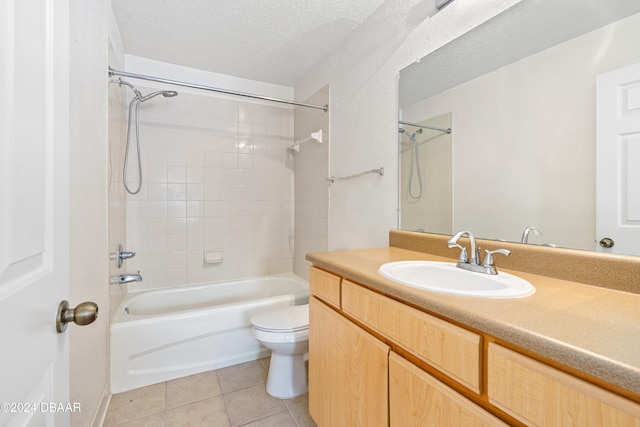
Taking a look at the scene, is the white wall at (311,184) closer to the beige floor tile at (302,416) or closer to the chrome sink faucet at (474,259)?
the beige floor tile at (302,416)

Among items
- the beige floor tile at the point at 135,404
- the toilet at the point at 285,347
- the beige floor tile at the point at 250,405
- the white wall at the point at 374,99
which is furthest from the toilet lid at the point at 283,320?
the beige floor tile at the point at 135,404

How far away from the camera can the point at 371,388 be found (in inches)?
35.9

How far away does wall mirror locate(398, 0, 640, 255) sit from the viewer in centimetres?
87

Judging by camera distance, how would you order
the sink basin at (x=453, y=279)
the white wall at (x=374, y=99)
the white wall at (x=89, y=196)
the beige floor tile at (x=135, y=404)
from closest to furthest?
the sink basin at (x=453, y=279), the white wall at (x=89, y=196), the white wall at (x=374, y=99), the beige floor tile at (x=135, y=404)

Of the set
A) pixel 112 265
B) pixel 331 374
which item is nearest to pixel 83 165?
pixel 112 265

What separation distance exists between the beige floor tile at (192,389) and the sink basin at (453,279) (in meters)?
→ 1.40

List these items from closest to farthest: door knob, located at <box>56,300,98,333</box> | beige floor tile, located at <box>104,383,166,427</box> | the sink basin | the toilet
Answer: door knob, located at <box>56,300,98,333</box>, the sink basin, beige floor tile, located at <box>104,383,166,427</box>, the toilet

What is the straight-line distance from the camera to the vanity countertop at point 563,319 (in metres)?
0.43

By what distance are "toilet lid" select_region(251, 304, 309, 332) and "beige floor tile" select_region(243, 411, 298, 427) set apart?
1.42ft

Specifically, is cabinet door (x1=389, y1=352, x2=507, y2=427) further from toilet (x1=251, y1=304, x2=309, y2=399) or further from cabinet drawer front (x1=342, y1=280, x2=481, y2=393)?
toilet (x1=251, y1=304, x2=309, y2=399)

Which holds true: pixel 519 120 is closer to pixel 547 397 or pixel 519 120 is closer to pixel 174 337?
pixel 547 397

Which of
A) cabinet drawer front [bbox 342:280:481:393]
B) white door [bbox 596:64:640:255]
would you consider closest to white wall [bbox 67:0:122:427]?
cabinet drawer front [bbox 342:280:481:393]

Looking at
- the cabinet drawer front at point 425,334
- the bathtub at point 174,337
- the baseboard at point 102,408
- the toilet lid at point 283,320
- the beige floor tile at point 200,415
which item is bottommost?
the beige floor tile at point 200,415

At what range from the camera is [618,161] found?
0.82 m
